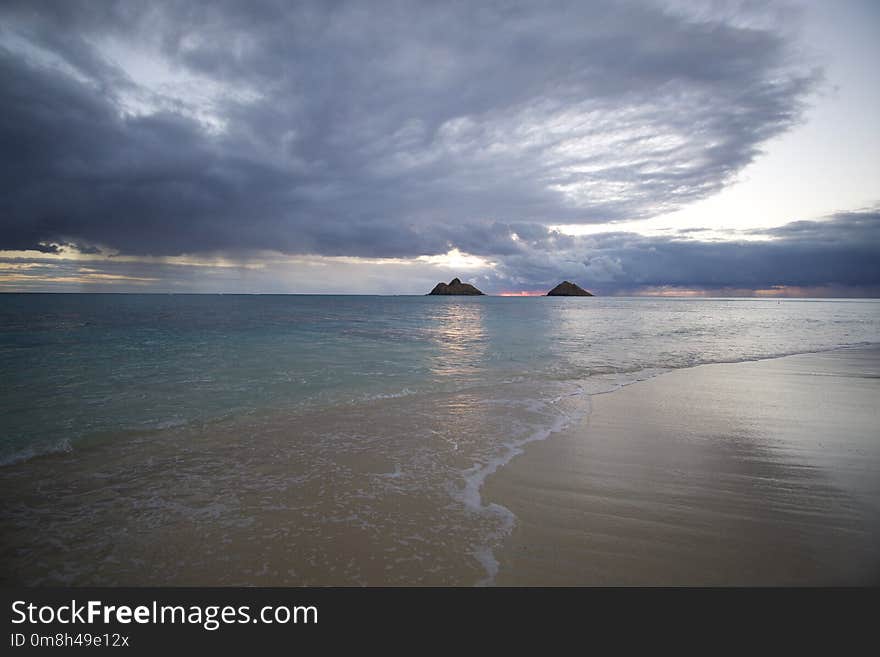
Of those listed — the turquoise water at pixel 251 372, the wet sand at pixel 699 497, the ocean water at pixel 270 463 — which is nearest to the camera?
the wet sand at pixel 699 497

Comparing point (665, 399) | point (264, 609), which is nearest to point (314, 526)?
point (264, 609)

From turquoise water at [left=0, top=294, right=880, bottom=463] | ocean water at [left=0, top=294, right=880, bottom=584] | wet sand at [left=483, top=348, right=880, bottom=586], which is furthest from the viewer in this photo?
turquoise water at [left=0, top=294, right=880, bottom=463]

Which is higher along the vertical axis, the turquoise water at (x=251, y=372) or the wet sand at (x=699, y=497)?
the wet sand at (x=699, y=497)

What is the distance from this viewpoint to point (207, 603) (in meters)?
3.84

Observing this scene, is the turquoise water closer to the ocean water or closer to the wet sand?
the ocean water

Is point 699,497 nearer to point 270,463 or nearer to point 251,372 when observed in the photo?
→ point 270,463

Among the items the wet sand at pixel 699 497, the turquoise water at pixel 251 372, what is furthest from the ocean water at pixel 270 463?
the wet sand at pixel 699 497

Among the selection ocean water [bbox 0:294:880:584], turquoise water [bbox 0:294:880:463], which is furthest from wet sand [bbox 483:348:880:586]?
turquoise water [bbox 0:294:880:463]

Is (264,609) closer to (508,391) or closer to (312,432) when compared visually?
(312,432)

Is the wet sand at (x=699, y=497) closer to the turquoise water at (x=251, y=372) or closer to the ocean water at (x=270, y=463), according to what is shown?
the ocean water at (x=270, y=463)

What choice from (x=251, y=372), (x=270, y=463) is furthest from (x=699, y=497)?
(x=251, y=372)

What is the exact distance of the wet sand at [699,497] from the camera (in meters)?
4.09

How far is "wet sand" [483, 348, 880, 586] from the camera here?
161 inches

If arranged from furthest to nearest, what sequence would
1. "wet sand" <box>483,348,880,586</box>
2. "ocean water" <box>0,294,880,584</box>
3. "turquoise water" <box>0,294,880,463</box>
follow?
"turquoise water" <box>0,294,880,463</box>
"ocean water" <box>0,294,880,584</box>
"wet sand" <box>483,348,880,586</box>
